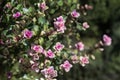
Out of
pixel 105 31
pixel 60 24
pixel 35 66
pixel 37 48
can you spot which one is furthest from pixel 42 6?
pixel 105 31

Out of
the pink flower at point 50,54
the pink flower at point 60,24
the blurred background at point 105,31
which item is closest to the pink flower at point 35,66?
the pink flower at point 50,54

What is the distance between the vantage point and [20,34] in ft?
13.6

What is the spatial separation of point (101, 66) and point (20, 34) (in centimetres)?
373

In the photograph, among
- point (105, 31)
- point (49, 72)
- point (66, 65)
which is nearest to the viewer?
point (49, 72)

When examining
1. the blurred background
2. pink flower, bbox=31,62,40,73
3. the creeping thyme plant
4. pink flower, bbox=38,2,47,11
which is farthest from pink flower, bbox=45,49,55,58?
the blurred background

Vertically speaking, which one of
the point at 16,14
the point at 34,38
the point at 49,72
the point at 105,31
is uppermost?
the point at 105,31

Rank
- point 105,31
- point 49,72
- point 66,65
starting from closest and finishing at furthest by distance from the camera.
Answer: point 49,72 → point 66,65 → point 105,31

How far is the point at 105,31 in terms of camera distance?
27.0ft

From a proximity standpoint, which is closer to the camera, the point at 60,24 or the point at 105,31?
the point at 60,24

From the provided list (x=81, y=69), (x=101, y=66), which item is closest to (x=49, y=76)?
(x=81, y=69)

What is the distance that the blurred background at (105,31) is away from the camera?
7.32 meters

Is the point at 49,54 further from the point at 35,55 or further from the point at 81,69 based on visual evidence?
the point at 81,69

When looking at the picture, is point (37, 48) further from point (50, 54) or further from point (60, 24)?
point (60, 24)

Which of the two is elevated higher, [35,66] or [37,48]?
[37,48]
